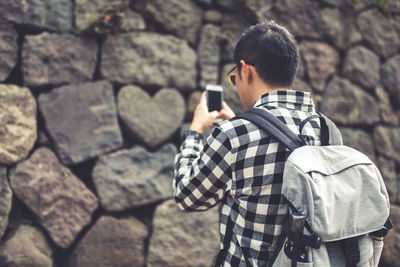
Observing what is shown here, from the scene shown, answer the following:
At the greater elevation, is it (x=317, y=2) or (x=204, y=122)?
(x=317, y=2)

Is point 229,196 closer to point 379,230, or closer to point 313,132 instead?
point 313,132

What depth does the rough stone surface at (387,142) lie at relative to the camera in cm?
271

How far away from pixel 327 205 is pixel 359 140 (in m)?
2.00

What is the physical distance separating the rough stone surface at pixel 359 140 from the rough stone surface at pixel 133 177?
57.8 inches

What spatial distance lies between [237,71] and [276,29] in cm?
20

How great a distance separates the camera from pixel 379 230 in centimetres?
95

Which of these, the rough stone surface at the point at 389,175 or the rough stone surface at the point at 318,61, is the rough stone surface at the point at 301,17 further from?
the rough stone surface at the point at 389,175

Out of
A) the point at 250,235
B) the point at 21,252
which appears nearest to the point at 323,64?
the point at 250,235

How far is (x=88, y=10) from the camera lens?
74.0 inches

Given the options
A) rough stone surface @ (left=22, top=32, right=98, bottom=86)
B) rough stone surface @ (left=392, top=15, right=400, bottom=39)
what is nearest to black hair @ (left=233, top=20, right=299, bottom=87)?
rough stone surface @ (left=22, top=32, right=98, bottom=86)

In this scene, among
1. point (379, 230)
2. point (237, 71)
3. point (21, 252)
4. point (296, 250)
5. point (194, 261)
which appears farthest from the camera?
point (194, 261)

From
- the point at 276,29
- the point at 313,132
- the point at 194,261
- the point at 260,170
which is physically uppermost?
the point at 276,29

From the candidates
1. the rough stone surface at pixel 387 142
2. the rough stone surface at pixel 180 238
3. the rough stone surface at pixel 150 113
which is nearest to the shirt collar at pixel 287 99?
the rough stone surface at pixel 150 113

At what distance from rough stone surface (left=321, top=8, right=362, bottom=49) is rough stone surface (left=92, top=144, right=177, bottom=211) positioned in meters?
1.72
